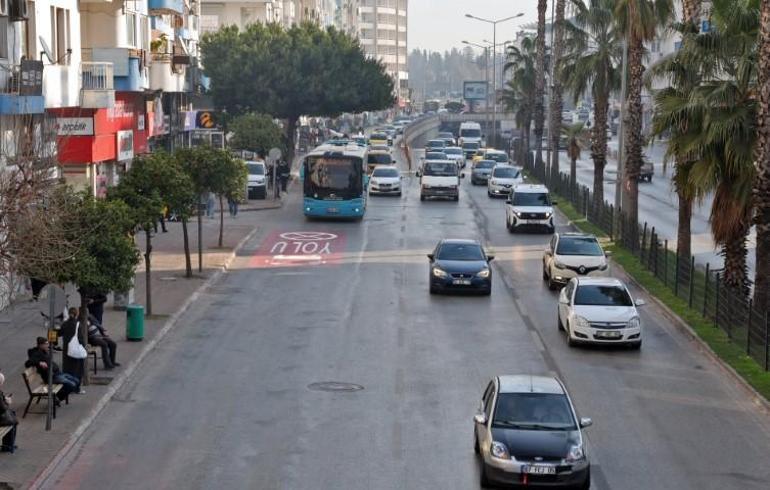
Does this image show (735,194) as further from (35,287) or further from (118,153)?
(118,153)

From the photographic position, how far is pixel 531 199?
56.5 m

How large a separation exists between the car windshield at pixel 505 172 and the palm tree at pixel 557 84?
2.41 metres

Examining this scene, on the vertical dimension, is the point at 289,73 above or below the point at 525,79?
above

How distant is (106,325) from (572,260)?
45.7 ft

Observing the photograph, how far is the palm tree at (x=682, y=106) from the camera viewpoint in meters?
33.5

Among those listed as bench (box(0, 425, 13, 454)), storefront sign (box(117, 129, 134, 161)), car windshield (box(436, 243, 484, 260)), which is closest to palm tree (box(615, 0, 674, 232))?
car windshield (box(436, 243, 484, 260))

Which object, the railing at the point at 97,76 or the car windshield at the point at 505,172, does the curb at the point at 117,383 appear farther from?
the car windshield at the point at 505,172

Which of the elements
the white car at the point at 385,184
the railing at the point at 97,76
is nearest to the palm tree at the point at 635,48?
the railing at the point at 97,76

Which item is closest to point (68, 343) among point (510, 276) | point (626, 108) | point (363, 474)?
point (363, 474)

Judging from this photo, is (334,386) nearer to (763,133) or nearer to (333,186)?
(763,133)

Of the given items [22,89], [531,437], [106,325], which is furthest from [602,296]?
[22,89]

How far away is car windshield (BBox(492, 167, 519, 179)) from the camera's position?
75.4 metres

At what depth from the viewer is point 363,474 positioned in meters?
20.1

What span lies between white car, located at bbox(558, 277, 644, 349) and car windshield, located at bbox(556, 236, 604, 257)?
8.47m
